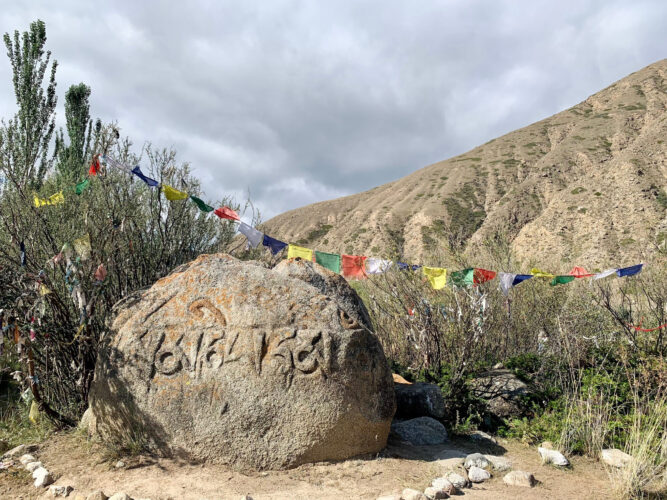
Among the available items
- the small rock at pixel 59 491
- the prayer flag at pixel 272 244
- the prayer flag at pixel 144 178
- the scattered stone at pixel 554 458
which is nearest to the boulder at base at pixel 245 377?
the small rock at pixel 59 491

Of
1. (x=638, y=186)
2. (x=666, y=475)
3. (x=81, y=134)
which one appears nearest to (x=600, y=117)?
(x=638, y=186)

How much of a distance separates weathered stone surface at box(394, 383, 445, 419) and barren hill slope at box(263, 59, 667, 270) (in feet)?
47.2

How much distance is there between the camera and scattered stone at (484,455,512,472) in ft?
13.1

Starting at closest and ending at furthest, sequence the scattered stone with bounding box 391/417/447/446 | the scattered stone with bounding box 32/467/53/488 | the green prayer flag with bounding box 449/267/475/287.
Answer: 1. the scattered stone with bounding box 32/467/53/488
2. the scattered stone with bounding box 391/417/447/446
3. the green prayer flag with bounding box 449/267/475/287

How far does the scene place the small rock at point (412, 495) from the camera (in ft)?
10.7

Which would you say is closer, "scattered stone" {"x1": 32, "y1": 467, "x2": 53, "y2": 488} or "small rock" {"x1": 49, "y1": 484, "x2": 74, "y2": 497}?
"small rock" {"x1": 49, "y1": 484, "x2": 74, "y2": 497}

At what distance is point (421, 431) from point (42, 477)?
11.0ft

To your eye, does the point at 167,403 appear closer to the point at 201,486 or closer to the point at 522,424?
the point at 201,486

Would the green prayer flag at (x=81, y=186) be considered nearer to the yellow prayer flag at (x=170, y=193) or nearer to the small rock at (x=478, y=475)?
the yellow prayer flag at (x=170, y=193)

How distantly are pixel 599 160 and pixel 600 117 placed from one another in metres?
10.1

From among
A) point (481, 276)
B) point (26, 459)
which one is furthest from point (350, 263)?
point (26, 459)

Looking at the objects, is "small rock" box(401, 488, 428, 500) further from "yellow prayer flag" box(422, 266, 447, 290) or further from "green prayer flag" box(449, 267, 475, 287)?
"green prayer flag" box(449, 267, 475, 287)

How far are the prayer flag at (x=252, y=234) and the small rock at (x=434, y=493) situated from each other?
4.10 metres

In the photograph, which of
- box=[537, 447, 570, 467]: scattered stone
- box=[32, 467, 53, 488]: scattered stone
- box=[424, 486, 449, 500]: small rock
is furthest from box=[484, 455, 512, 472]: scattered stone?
box=[32, 467, 53, 488]: scattered stone
